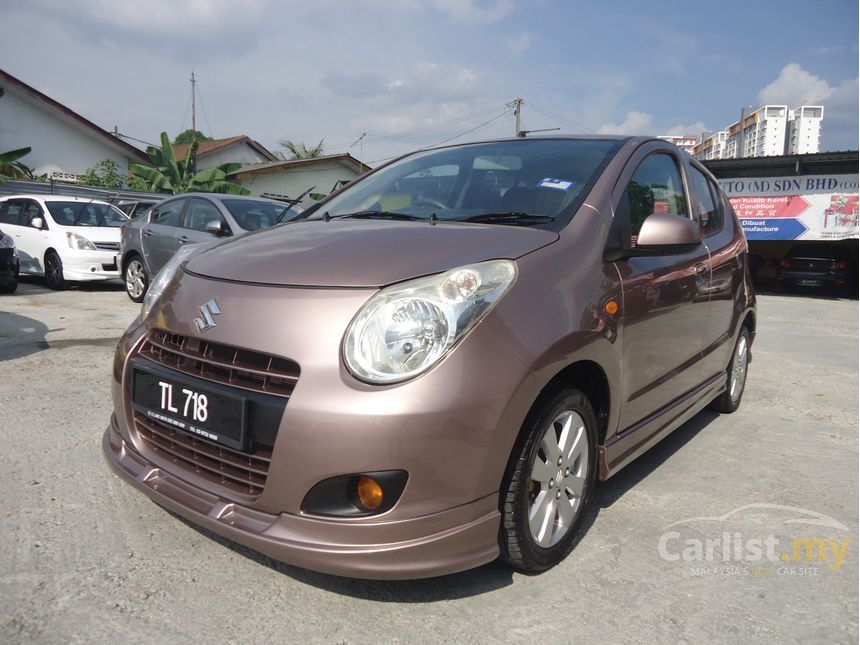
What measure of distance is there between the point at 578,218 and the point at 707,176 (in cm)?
210

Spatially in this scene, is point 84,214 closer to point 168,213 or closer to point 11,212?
point 11,212

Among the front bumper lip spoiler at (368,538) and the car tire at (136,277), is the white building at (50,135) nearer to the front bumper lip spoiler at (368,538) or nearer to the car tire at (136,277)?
the car tire at (136,277)

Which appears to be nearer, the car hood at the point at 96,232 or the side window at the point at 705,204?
the side window at the point at 705,204

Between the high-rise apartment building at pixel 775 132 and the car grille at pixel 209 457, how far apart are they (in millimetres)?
26098

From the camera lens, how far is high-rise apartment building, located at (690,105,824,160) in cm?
2673

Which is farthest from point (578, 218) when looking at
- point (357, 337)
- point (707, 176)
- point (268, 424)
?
point (707, 176)

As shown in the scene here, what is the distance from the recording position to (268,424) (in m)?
1.87

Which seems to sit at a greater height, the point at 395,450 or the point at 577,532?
the point at 395,450

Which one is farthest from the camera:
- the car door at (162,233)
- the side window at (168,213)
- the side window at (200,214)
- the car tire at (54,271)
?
the car tire at (54,271)

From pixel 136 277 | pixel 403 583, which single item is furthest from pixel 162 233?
pixel 403 583

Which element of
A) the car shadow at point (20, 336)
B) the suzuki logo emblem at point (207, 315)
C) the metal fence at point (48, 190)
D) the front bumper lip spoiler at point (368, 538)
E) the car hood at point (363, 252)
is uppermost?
the metal fence at point (48, 190)

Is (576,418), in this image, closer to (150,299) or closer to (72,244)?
(150,299)

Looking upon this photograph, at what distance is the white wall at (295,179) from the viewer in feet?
86.7

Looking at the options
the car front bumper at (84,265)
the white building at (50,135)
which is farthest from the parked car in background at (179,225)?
the white building at (50,135)
